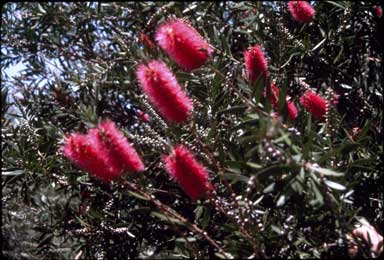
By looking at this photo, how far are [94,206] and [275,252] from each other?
5.05 ft

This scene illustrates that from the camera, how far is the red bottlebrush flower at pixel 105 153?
4.54ft

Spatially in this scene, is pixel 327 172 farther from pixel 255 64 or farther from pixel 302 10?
pixel 302 10

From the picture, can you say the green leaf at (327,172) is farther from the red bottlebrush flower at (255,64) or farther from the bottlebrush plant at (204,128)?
the red bottlebrush flower at (255,64)

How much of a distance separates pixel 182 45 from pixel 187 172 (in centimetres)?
39

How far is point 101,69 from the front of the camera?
3176 mm

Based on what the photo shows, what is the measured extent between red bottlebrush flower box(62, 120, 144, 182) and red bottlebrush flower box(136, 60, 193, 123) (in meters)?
0.15

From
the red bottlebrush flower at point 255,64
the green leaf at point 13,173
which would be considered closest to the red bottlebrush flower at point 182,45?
the red bottlebrush flower at point 255,64

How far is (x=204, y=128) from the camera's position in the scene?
6.82 ft

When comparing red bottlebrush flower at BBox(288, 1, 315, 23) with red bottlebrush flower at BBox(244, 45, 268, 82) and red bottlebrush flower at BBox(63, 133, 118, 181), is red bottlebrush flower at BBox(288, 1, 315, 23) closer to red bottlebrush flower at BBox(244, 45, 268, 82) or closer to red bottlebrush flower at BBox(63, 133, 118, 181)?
red bottlebrush flower at BBox(244, 45, 268, 82)

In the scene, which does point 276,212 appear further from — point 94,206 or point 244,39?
point 244,39

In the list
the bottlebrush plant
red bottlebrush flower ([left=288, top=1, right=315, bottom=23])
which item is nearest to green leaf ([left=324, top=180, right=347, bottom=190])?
the bottlebrush plant

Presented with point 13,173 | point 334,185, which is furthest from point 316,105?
point 13,173

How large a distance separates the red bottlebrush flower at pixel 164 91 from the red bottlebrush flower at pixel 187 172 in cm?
11

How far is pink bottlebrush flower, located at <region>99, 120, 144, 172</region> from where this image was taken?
1379 mm
